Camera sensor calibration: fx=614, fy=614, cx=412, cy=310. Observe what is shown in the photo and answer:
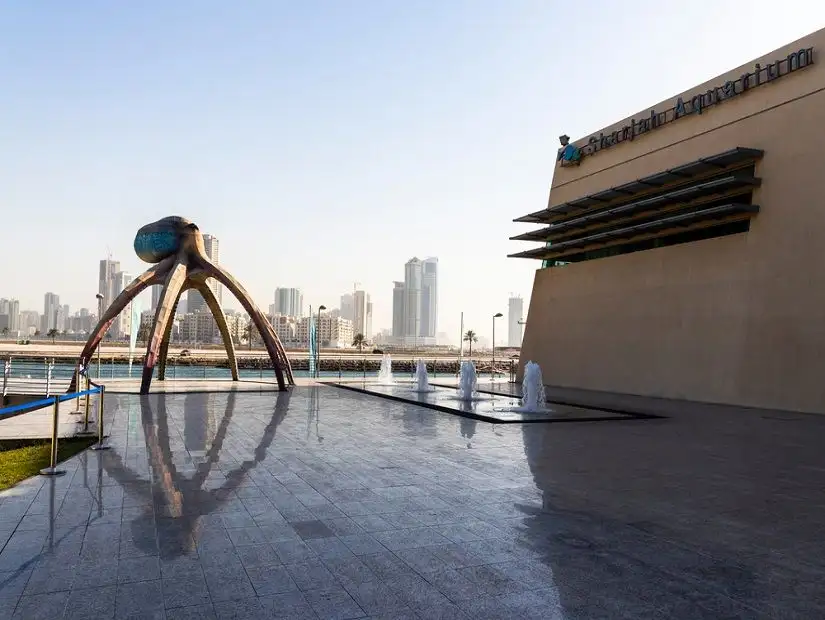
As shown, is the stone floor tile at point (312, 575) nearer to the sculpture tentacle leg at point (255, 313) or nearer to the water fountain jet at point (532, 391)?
the water fountain jet at point (532, 391)

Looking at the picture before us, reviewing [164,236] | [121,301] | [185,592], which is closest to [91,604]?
[185,592]

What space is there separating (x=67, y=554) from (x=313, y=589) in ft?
7.03

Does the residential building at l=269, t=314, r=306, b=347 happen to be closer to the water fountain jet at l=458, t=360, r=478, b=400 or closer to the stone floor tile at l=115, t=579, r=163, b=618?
the water fountain jet at l=458, t=360, r=478, b=400

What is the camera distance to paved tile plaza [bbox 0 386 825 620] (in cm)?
409

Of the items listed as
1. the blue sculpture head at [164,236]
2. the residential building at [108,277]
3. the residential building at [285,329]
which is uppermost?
the residential building at [108,277]

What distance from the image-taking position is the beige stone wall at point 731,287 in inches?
699

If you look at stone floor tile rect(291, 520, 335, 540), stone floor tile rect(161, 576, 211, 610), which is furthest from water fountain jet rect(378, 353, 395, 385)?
stone floor tile rect(161, 576, 211, 610)

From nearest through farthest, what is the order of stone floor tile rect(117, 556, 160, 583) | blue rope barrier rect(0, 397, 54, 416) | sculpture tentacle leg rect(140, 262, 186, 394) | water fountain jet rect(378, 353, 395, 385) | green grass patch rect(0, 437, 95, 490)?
stone floor tile rect(117, 556, 160, 583) < blue rope barrier rect(0, 397, 54, 416) < green grass patch rect(0, 437, 95, 490) < sculpture tentacle leg rect(140, 262, 186, 394) < water fountain jet rect(378, 353, 395, 385)

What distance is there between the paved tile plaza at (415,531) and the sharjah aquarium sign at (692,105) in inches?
538

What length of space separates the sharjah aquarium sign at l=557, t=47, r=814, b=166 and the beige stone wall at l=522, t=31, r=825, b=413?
0.26 m

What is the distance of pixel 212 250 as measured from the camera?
149 m

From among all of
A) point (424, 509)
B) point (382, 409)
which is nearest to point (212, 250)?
point (382, 409)

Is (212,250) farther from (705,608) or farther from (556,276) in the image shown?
(705,608)

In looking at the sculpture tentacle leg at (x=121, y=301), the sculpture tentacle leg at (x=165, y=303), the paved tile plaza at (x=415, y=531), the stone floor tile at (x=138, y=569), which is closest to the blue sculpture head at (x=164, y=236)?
the sculpture tentacle leg at (x=121, y=301)
